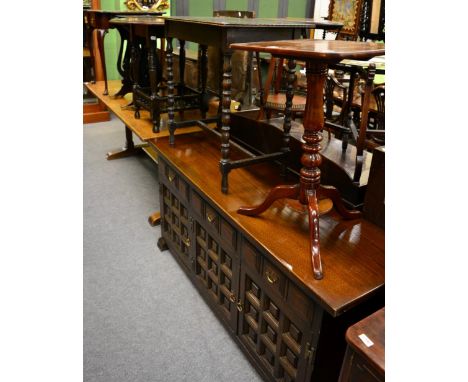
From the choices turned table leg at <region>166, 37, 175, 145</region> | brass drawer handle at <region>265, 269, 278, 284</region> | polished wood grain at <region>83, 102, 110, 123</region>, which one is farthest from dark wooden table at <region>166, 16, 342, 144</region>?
polished wood grain at <region>83, 102, 110, 123</region>

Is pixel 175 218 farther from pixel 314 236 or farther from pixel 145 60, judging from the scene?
pixel 145 60

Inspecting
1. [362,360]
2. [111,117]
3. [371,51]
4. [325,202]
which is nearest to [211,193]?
[325,202]

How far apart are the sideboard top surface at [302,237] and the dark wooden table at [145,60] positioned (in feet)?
2.52

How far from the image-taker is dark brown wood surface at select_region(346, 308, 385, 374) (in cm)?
79

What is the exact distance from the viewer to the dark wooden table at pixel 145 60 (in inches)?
100

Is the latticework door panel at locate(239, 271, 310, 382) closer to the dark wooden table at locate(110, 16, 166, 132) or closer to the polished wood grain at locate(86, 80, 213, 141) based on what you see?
the polished wood grain at locate(86, 80, 213, 141)

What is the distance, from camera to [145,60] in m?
3.06

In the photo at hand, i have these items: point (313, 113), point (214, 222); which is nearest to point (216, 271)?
point (214, 222)

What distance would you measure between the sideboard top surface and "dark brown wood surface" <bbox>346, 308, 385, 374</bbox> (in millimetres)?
149

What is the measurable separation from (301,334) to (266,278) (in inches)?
8.3

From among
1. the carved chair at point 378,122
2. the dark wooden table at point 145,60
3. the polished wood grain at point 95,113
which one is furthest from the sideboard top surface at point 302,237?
the polished wood grain at point 95,113

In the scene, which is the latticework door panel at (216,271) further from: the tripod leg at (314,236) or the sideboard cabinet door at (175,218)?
the tripod leg at (314,236)

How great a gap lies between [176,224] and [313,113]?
114 cm

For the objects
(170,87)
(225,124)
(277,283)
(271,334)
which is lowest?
(271,334)
